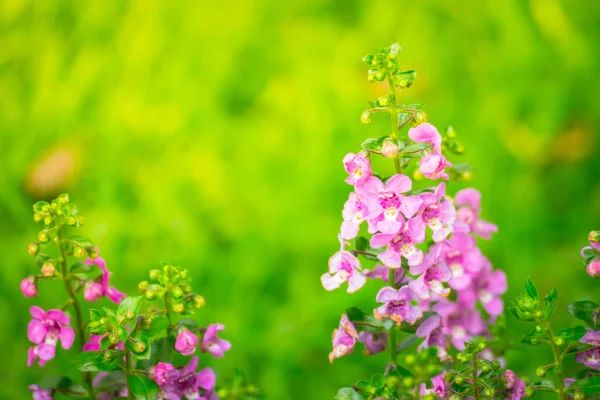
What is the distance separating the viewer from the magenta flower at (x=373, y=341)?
0.85 m

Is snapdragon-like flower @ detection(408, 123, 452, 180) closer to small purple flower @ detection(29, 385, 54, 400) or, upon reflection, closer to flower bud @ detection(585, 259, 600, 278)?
flower bud @ detection(585, 259, 600, 278)

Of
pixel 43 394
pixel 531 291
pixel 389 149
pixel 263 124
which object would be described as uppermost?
pixel 263 124

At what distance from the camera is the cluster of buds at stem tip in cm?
77

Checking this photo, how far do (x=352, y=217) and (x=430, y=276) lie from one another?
10 centimetres

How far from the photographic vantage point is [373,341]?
86 cm

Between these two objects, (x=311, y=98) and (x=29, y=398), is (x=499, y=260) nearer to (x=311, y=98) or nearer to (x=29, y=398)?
(x=311, y=98)

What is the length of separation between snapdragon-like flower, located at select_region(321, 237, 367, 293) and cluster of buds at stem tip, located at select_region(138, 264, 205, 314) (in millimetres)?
126

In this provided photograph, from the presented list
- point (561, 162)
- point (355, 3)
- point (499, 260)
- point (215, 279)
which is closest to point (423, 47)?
point (355, 3)

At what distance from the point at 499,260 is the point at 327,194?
14.7 inches

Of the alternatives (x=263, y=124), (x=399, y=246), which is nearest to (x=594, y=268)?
(x=399, y=246)

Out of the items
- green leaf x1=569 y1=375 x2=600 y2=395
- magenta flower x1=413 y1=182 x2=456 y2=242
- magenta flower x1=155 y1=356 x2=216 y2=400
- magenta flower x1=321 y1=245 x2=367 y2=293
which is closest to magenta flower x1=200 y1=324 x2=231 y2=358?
magenta flower x1=155 y1=356 x2=216 y2=400

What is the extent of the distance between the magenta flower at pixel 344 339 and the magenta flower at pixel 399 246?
0.08 m

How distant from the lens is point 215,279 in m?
1.70

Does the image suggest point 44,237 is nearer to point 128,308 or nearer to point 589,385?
point 128,308
